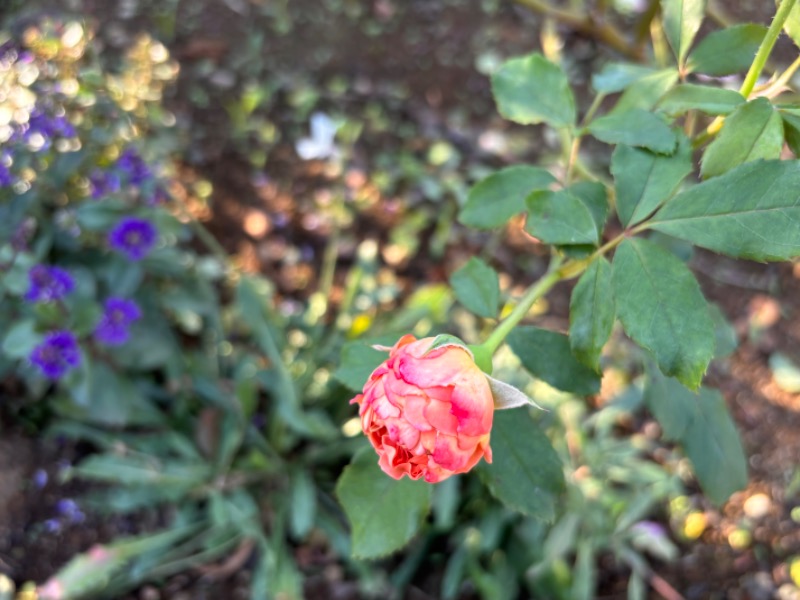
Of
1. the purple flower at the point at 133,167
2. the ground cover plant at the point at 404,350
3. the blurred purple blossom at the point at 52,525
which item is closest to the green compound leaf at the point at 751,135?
the ground cover plant at the point at 404,350

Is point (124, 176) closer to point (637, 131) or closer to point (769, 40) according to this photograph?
point (637, 131)

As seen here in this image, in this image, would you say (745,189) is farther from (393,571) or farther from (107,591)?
(107,591)

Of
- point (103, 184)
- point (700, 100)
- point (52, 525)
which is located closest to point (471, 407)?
point (700, 100)

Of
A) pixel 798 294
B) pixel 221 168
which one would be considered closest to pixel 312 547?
pixel 221 168

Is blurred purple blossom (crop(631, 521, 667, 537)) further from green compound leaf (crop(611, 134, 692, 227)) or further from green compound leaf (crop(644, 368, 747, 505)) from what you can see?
green compound leaf (crop(611, 134, 692, 227))

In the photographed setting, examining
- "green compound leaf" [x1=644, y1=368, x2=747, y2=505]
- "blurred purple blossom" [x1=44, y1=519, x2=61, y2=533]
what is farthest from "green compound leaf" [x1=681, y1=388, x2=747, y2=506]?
"blurred purple blossom" [x1=44, y1=519, x2=61, y2=533]

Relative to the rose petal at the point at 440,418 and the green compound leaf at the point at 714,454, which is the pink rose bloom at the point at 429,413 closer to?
the rose petal at the point at 440,418
